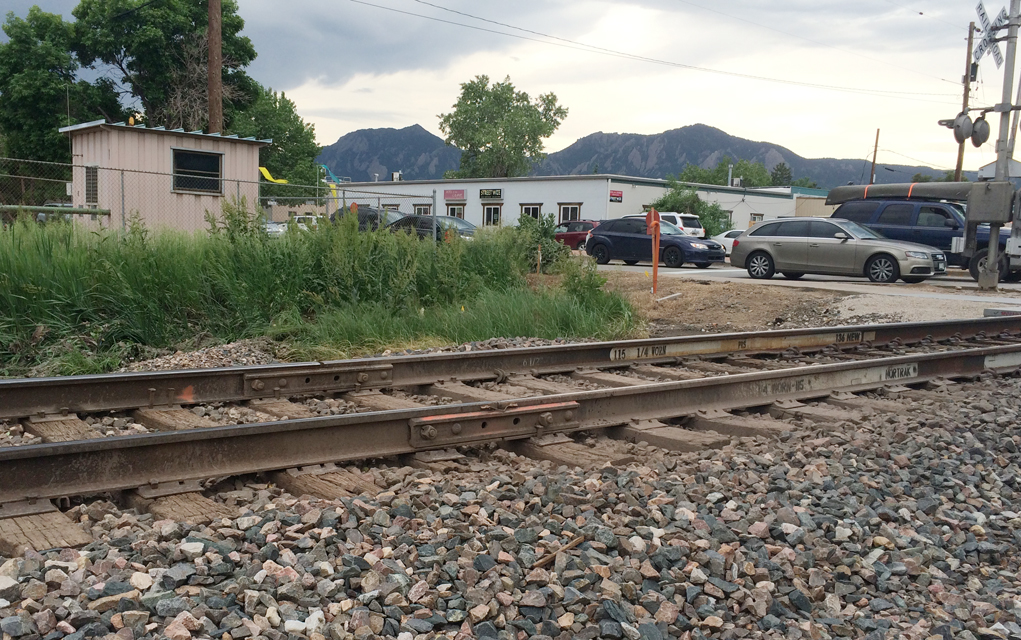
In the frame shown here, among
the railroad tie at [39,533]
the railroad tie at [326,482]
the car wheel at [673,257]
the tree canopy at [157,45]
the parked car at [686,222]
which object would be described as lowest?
the railroad tie at [326,482]

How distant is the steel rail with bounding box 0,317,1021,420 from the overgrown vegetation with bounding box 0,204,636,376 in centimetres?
180

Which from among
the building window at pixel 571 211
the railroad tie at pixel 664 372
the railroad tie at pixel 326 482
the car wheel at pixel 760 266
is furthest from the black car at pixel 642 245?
the building window at pixel 571 211

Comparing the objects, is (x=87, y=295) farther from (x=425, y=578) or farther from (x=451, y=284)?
(x=425, y=578)

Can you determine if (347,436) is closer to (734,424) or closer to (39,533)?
(39,533)

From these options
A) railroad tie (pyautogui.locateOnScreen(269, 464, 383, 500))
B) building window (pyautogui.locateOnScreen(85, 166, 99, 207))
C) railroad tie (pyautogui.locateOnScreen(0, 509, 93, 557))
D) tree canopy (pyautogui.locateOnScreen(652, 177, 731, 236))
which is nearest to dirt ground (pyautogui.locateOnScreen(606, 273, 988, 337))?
railroad tie (pyautogui.locateOnScreen(269, 464, 383, 500))

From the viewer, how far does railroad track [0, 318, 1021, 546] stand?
12.7 feet

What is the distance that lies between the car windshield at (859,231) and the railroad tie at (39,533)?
19.0 meters

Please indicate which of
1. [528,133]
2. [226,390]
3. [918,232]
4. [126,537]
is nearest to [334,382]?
A: [226,390]

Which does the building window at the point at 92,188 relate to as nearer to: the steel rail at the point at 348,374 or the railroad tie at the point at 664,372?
the steel rail at the point at 348,374

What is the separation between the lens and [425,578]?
3.03m

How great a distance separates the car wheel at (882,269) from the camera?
18.9 m

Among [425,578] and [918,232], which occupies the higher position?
[918,232]

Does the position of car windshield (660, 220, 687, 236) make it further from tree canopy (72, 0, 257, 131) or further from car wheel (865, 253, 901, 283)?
tree canopy (72, 0, 257, 131)

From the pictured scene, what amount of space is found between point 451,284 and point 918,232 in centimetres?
1552
